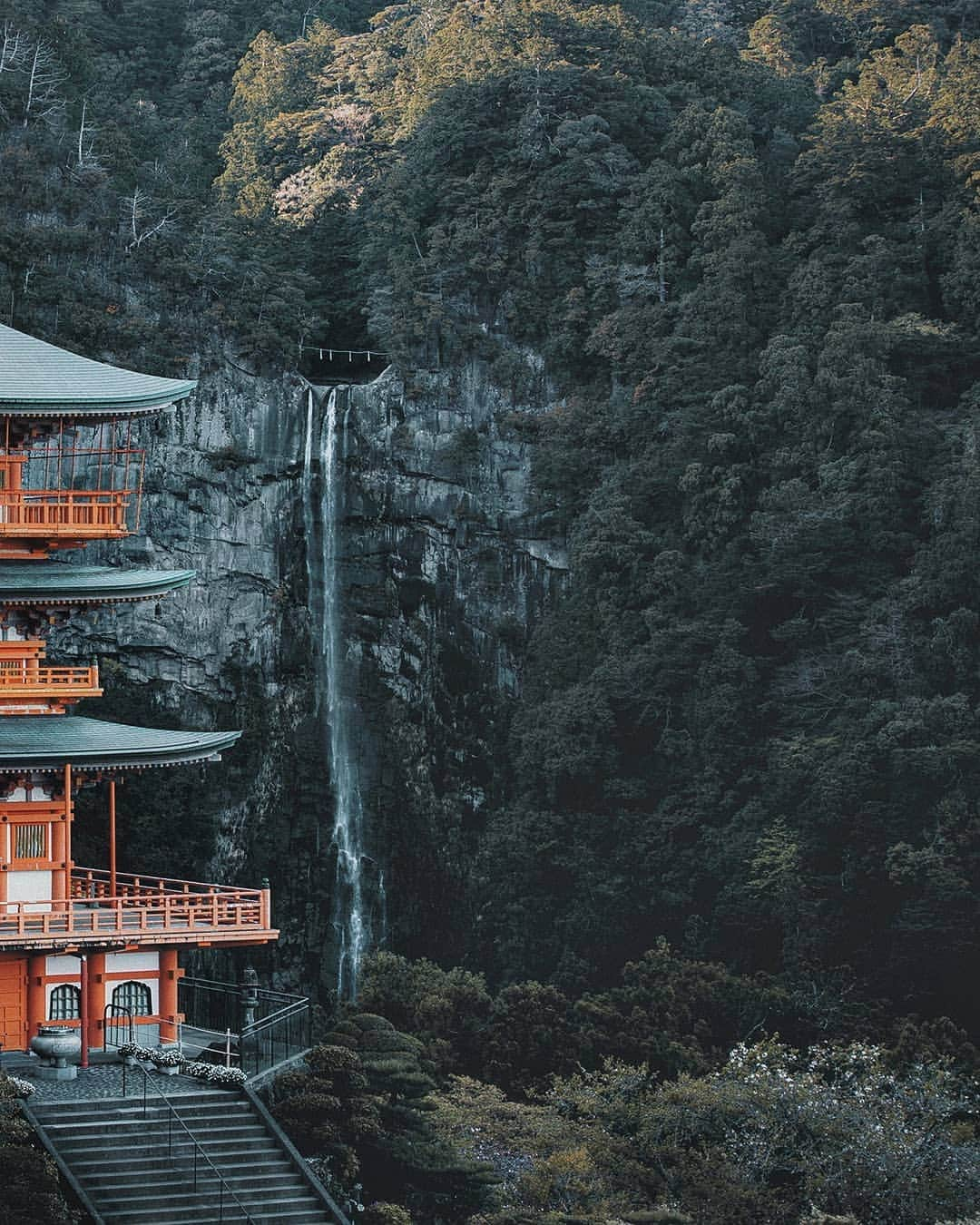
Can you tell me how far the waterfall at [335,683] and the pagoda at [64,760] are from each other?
1596 cm

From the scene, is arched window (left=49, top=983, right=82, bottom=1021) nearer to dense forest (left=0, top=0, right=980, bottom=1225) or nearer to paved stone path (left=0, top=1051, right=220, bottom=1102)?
paved stone path (left=0, top=1051, right=220, bottom=1102)

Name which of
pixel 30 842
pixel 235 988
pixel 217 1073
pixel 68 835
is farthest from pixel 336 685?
pixel 217 1073

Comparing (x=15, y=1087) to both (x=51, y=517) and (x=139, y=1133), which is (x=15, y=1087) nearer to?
(x=139, y=1133)

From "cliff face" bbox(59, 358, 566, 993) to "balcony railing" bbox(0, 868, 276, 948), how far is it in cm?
1600

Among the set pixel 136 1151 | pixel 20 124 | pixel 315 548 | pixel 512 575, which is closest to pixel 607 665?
pixel 512 575

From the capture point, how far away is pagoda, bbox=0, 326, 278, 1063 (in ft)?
115

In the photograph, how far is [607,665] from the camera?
54594 millimetres

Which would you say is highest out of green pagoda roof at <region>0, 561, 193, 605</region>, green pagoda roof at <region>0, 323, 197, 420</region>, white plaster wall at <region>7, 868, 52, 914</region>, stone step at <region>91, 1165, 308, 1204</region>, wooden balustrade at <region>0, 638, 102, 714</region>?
green pagoda roof at <region>0, 323, 197, 420</region>

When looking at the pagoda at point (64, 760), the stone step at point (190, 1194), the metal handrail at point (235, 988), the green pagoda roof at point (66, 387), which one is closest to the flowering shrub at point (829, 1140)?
the metal handrail at point (235, 988)

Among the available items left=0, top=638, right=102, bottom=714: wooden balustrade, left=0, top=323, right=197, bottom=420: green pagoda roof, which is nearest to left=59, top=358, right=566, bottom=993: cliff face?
left=0, top=638, right=102, bottom=714: wooden balustrade

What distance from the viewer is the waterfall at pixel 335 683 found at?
5359 cm

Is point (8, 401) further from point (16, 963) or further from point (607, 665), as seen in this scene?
point (607, 665)

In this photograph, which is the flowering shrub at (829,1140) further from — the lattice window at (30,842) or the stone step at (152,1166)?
the lattice window at (30,842)

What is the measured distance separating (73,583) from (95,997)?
20.0 ft
